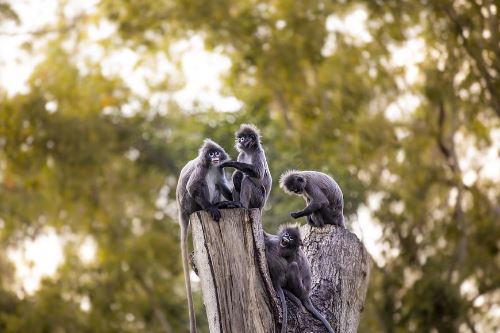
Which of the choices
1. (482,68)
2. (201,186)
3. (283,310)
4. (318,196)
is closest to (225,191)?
(201,186)

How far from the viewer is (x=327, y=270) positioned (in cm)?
965

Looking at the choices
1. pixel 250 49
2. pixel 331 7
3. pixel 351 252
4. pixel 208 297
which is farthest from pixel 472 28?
pixel 208 297

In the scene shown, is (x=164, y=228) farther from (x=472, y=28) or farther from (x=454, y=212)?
(x=472, y=28)

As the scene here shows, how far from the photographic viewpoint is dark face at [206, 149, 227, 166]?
9.73 meters

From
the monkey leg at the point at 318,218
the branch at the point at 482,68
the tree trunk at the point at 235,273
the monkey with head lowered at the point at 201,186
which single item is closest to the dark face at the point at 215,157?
the monkey with head lowered at the point at 201,186

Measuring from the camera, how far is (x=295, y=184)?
37.2ft

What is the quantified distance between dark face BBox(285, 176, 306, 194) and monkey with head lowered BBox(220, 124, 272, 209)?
81cm

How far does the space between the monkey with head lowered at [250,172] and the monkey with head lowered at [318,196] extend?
86 centimetres

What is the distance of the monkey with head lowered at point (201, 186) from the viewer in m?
9.52

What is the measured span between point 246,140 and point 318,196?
125 cm

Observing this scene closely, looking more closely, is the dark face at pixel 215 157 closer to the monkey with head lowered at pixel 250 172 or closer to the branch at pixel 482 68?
the monkey with head lowered at pixel 250 172

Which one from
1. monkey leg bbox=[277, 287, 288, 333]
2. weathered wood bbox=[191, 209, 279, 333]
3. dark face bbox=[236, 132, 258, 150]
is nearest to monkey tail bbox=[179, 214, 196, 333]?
weathered wood bbox=[191, 209, 279, 333]

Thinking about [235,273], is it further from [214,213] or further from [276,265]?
[276,265]

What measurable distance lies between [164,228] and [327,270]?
18.5 m
